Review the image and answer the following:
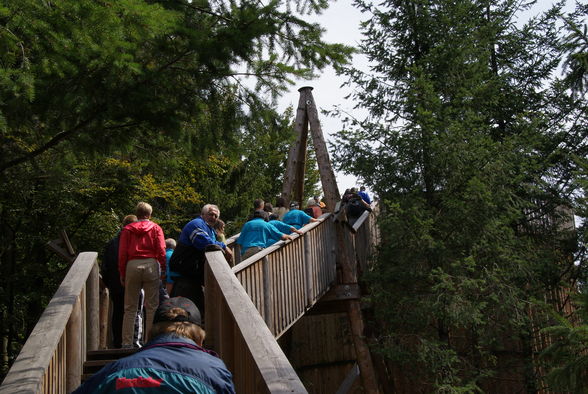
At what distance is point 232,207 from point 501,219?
1277 centimetres

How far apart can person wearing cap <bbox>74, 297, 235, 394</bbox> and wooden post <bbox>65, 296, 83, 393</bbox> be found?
2.85m

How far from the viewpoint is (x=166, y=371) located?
8.13 feet

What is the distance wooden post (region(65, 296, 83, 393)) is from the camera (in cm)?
529

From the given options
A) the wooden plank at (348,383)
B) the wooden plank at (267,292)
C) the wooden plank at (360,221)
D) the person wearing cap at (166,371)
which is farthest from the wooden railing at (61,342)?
the wooden plank at (348,383)

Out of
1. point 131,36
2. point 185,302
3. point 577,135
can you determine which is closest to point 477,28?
point 577,135

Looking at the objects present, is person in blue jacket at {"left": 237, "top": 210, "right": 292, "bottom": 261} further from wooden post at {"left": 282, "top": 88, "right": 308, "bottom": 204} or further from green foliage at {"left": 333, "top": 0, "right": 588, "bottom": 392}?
wooden post at {"left": 282, "top": 88, "right": 308, "bottom": 204}

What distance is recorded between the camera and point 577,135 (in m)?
12.2

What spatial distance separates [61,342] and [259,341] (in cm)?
189

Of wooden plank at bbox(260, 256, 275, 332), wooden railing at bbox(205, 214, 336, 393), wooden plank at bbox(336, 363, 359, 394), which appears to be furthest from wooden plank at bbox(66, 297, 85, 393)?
wooden plank at bbox(336, 363, 359, 394)

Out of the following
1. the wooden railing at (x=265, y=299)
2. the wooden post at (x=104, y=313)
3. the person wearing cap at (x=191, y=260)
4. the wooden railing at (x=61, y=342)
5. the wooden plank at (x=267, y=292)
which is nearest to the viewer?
the wooden railing at (x=265, y=299)

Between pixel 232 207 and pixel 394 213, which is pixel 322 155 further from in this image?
pixel 232 207

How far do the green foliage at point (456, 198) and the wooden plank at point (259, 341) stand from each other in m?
5.31

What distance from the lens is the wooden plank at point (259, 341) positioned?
10.2 ft

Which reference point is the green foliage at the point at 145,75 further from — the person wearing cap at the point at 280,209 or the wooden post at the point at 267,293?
the person wearing cap at the point at 280,209
